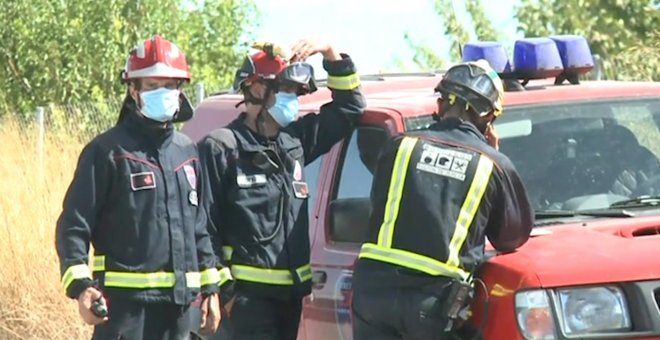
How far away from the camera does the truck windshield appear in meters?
5.64

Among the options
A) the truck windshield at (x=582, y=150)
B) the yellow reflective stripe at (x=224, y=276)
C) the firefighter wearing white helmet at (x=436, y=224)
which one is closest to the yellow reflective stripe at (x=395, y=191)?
the firefighter wearing white helmet at (x=436, y=224)

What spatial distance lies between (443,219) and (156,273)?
4.00 ft

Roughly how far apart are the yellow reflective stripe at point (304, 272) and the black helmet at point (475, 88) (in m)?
1.05

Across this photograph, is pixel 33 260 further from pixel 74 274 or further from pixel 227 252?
pixel 74 274

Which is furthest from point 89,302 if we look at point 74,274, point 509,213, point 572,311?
point 572,311

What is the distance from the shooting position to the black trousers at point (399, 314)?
486 centimetres

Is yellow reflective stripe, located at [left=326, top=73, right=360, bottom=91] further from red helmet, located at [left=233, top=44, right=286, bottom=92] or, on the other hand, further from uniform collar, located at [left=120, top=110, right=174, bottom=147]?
uniform collar, located at [left=120, top=110, right=174, bottom=147]

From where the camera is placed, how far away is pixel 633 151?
5918 millimetres

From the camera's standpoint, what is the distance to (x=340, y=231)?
18.7 ft

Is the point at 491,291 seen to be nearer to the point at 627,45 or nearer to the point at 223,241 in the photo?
the point at 223,241

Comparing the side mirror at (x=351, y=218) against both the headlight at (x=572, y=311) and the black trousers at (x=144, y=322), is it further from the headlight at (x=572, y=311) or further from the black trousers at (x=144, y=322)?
the headlight at (x=572, y=311)

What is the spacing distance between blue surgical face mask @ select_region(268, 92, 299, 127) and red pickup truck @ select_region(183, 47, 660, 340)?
1.09 ft

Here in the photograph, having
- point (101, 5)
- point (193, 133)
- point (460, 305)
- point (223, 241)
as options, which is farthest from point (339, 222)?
point (101, 5)

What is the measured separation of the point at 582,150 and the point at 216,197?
1497 mm
